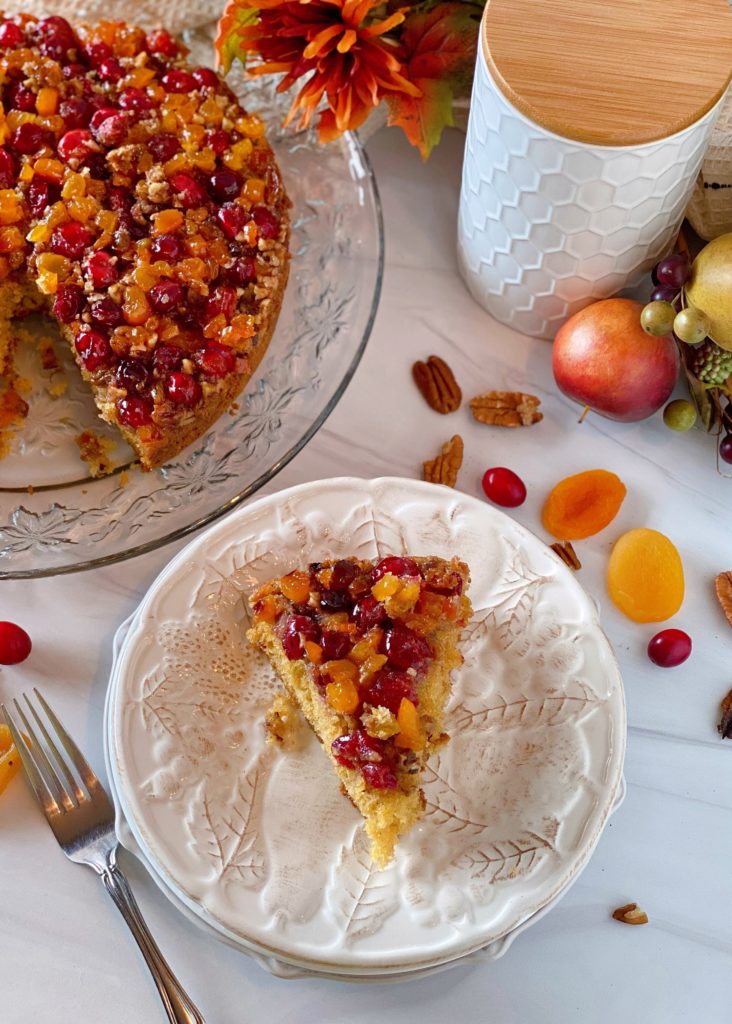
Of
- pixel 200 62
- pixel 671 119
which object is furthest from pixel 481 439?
pixel 200 62

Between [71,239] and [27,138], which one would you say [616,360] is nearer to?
[71,239]

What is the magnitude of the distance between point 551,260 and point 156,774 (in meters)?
1.20

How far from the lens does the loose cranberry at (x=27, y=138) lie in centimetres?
195

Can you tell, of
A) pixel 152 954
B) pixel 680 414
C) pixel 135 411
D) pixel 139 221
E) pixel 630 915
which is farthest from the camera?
pixel 680 414

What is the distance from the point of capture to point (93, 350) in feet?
6.02

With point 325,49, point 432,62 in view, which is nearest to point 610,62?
point 432,62

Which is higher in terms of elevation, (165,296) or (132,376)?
(165,296)

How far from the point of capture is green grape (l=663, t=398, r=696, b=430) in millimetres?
2025

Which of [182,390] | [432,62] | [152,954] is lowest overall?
[152,954]

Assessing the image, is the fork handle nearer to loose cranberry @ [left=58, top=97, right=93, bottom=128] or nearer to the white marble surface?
the white marble surface

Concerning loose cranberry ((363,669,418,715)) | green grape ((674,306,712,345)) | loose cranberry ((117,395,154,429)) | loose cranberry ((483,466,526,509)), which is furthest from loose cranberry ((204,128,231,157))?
loose cranberry ((363,669,418,715))

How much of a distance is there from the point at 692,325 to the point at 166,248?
0.97m

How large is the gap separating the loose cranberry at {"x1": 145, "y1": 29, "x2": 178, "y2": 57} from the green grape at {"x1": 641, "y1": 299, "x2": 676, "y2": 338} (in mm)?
1101

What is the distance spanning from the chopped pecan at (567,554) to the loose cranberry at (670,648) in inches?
8.0
